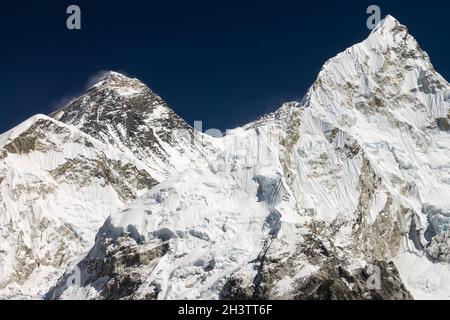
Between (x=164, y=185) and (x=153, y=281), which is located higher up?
(x=164, y=185)

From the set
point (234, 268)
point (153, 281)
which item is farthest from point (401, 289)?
point (153, 281)

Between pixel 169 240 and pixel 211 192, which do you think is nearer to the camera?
pixel 169 240

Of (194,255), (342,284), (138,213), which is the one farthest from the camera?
(138,213)
